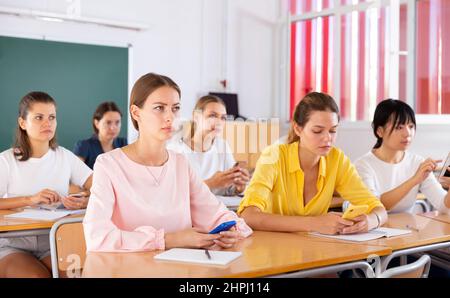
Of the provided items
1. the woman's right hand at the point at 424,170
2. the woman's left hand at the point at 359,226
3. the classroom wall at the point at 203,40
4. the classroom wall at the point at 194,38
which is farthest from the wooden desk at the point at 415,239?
the classroom wall at the point at 194,38

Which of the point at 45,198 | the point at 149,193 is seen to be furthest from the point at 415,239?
the point at 45,198

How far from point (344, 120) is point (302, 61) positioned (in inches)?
46.1

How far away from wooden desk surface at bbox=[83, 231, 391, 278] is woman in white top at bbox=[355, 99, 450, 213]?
37.7 inches

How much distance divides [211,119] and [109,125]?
43.4 inches

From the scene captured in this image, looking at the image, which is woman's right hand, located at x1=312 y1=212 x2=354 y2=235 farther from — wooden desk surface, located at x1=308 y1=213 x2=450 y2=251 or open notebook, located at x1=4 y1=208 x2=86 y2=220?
open notebook, located at x1=4 y1=208 x2=86 y2=220

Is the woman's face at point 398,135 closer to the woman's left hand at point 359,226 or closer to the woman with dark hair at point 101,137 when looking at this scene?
the woman's left hand at point 359,226

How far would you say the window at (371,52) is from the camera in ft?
17.0

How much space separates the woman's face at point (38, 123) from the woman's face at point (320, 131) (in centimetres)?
139

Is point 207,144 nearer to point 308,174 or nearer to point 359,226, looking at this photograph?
point 308,174

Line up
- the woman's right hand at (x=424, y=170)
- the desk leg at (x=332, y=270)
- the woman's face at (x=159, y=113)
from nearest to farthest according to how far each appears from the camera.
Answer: the desk leg at (x=332, y=270), the woman's face at (x=159, y=113), the woman's right hand at (x=424, y=170)

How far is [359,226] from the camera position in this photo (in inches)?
84.7

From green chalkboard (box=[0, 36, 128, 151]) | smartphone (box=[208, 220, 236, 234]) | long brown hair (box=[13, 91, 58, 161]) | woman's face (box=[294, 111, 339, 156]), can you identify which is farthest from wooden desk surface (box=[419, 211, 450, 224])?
green chalkboard (box=[0, 36, 128, 151])

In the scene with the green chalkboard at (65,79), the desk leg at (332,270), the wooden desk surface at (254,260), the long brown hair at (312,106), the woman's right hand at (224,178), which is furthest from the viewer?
the green chalkboard at (65,79)

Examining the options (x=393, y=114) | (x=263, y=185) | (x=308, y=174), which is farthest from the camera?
(x=393, y=114)
